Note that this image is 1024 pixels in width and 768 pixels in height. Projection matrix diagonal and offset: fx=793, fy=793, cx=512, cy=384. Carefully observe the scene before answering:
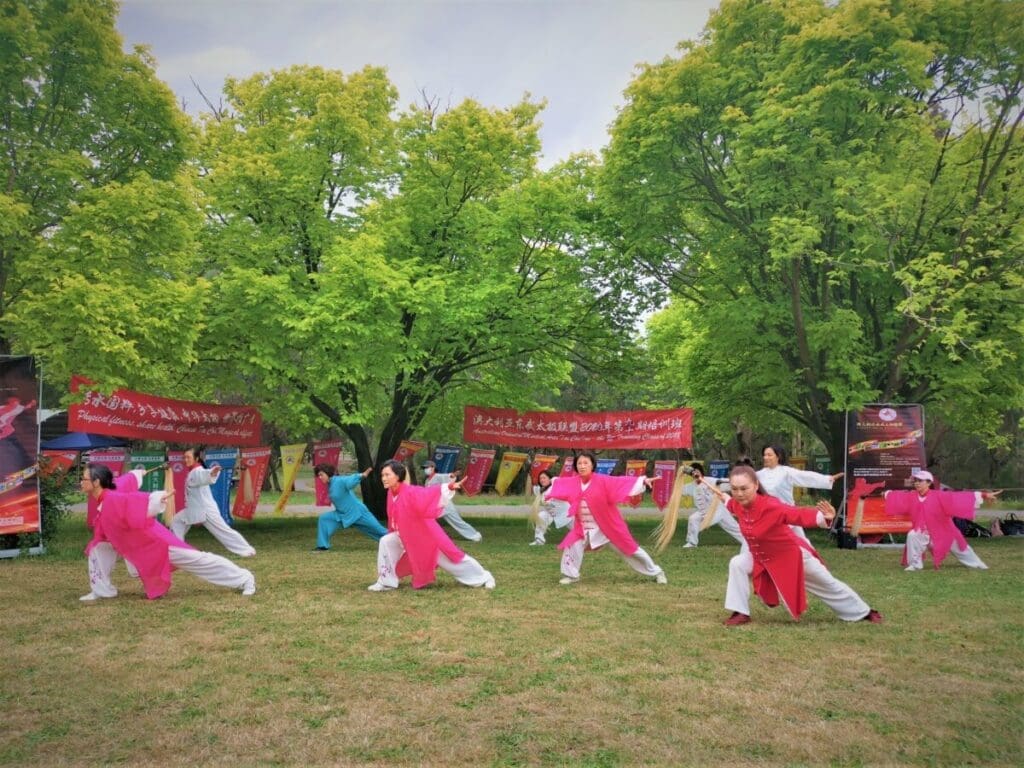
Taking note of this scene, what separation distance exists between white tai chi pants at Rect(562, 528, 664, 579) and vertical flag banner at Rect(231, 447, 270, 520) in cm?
832

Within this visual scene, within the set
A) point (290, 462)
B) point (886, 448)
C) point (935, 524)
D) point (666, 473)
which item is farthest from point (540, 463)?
point (935, 524)

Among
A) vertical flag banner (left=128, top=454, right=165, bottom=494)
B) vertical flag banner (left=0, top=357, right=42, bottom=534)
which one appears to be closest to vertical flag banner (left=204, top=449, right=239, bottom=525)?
vertical flag banner (left=128, top=454, right=165, bottom=494)

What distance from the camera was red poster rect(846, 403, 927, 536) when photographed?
43.6 ft

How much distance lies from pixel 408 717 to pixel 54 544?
10617mm

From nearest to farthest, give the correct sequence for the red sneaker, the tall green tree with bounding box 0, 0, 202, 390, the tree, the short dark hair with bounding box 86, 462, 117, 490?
the red sneaker < the short dark hair with bounding box 86, 462, 117, 490 < the tall green tree with bounding box 0, 0, 202, 390 < the tree

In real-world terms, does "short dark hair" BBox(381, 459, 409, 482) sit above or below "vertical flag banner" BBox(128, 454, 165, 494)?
above

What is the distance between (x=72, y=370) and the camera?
11.3 metres

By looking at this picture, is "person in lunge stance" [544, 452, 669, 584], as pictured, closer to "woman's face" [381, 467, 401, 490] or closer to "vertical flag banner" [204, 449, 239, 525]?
"woman's face" [381, 467, 401, 490]

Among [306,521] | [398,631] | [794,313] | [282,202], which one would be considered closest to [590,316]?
[794,313]

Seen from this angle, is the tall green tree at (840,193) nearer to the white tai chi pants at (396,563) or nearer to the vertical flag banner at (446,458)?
the vertical flag banner at (446,458)

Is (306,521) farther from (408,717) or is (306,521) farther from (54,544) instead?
(408,717)

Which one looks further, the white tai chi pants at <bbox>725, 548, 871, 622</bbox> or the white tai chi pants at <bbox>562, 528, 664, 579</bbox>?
the white tai chi pants at <bbox>562, 528, 664, 579</bbox>

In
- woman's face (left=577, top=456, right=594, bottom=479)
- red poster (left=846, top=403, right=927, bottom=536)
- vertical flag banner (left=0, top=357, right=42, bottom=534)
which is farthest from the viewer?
red poster (left=846, top=403, right=927, bottom=536)

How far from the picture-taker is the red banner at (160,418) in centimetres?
1254
